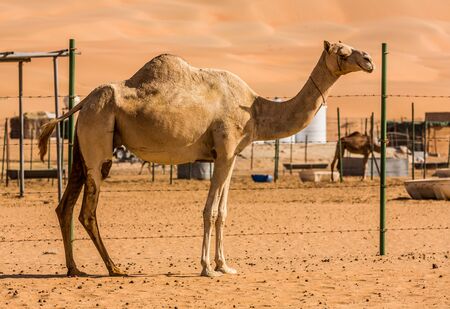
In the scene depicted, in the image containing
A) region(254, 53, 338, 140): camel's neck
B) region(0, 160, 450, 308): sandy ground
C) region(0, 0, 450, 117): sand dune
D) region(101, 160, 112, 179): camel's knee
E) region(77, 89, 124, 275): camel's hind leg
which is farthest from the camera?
region(0, 0, 450, 117): sand dune

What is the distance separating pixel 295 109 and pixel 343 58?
0.72m

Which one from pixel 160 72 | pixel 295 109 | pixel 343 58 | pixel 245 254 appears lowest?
pixel 245 254

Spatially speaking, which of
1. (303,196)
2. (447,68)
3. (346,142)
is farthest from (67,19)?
(303,196)

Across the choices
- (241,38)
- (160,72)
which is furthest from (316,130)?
(241,38)

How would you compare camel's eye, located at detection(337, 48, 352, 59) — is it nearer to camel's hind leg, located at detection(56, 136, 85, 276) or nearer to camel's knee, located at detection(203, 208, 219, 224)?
camel's knee, located at detection(203, 208, 219, 224)

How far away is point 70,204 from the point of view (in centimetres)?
1139

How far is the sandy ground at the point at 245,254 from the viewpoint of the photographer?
1003cm

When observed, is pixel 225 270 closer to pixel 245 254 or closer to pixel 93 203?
pixel 93 203

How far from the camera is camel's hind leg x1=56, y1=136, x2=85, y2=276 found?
11.3m

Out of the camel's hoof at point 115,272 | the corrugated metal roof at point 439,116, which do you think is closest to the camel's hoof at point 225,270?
the camel's hoof at point 115,272

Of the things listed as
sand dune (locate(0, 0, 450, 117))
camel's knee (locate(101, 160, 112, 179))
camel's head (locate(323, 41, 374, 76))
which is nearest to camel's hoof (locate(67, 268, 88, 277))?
camel's knee (locate(101, 160, 112, 179))

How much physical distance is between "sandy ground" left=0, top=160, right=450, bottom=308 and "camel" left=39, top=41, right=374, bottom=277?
685mm

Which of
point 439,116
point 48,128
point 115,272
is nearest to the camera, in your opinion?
point 115,272

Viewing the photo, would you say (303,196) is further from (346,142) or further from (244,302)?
(244,302)
